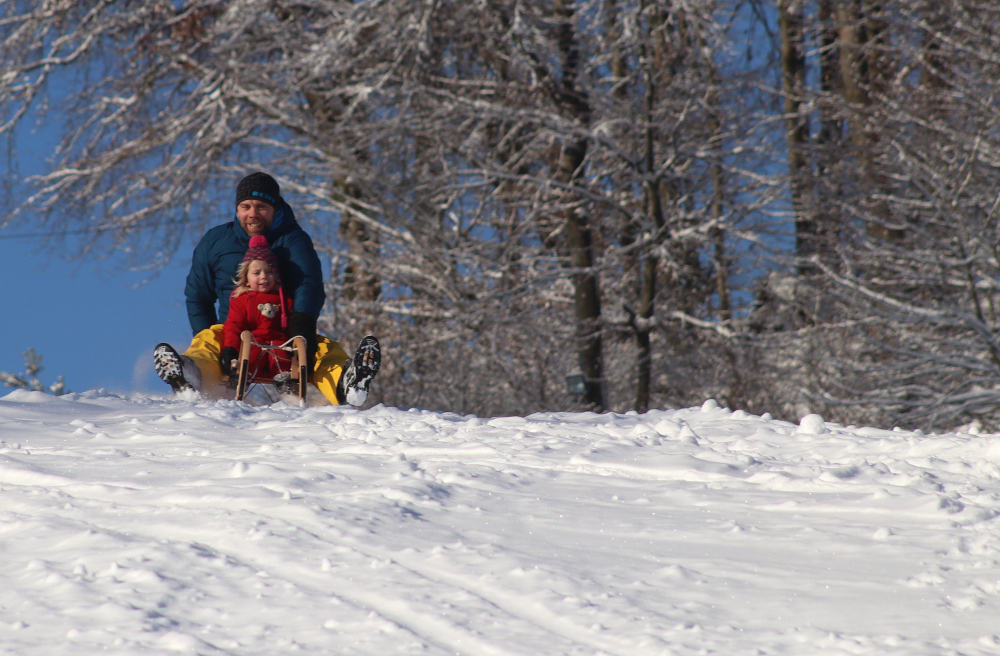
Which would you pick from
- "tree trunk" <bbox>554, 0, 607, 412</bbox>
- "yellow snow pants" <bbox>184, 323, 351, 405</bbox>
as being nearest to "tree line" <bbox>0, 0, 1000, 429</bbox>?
"tree trunk" <bbox>554, 0, 607, 412</bbox>

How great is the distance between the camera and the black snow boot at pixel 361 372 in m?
5.61

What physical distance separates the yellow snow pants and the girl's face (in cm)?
43

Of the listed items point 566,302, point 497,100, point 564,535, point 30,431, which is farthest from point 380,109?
point 564,535

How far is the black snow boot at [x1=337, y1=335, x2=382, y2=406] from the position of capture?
221 inches

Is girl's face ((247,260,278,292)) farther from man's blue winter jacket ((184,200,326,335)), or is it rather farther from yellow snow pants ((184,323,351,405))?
yellow snow pants ((184,323,351,405))

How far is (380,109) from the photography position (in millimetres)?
12719

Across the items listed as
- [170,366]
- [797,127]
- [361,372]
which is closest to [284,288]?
[361,372]

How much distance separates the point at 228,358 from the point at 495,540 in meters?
3.34

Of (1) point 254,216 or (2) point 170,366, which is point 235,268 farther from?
(2) point 170,366

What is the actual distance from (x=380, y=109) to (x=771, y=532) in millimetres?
10610

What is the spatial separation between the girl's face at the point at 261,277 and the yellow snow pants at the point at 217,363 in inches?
17.0

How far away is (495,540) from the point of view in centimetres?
278

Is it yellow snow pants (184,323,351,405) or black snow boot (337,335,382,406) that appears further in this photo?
yellow snow pants (184,323,351,405)

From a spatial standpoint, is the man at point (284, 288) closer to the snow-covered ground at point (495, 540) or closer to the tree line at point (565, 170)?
the snow-covered ground at point (495, 540)
